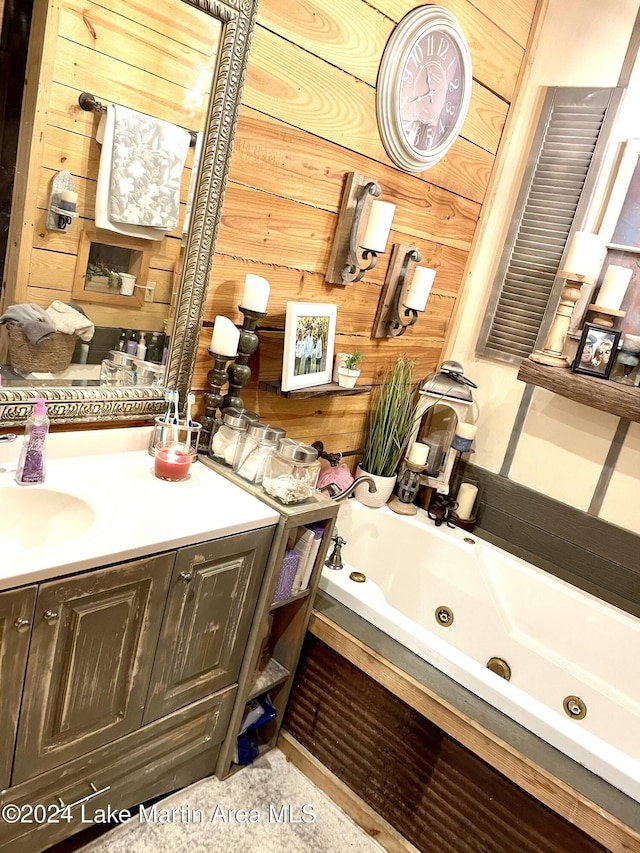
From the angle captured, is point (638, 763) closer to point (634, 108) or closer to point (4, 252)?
point (4, 252)

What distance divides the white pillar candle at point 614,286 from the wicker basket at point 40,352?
1.74m

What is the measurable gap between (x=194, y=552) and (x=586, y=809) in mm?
1031

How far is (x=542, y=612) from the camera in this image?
230cm

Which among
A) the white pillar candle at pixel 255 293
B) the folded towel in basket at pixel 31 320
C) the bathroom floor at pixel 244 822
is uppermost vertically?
the white pillar candle at pixel 255 293

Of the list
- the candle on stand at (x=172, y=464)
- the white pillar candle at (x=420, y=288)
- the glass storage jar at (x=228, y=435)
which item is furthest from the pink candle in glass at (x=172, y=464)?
the white pillar candle at (x=420, y=288)

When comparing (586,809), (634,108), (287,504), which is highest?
(634,108)

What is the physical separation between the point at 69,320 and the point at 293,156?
811mm

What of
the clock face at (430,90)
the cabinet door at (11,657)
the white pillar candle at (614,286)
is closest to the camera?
the cabinet door at (11,657)

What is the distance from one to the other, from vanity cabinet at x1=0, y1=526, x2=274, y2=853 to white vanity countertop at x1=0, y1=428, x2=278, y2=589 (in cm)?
4

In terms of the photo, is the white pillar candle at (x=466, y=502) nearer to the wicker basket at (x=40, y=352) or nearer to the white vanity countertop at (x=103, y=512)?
the white vanity countertop at (x=103, y=512)

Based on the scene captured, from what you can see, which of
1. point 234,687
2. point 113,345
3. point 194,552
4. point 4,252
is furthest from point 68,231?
point 234,687

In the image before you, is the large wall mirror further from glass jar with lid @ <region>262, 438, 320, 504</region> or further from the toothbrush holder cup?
glass jar with lid @ <region>262, 438, 320, 504</region>

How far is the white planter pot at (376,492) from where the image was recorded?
2469mm

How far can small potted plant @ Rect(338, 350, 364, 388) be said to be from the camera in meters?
2.14
